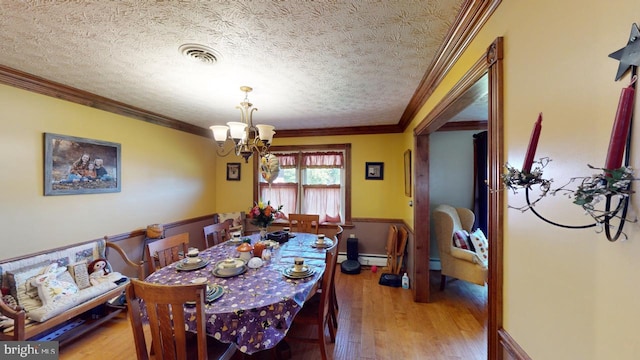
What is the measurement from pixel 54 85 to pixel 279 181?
305cm

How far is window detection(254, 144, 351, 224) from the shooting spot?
4.35 m

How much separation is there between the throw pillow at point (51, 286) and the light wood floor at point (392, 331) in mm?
471

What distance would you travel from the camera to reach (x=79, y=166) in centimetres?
259

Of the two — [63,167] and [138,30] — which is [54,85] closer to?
[63,167]

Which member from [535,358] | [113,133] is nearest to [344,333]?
[535,358]

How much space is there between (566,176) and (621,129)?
0.26m

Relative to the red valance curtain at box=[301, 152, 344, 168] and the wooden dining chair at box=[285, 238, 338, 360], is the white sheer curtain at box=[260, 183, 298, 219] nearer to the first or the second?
the red valance curtain at box=[301, 152, 344, 168]

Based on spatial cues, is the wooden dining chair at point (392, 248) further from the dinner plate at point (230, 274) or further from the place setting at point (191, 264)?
the place setting at point (191, 264)

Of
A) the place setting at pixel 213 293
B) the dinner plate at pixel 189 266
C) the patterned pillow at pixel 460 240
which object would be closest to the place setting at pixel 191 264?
the dinner plate at pixel 189 266

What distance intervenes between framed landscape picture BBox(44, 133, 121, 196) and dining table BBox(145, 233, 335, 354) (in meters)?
1.56

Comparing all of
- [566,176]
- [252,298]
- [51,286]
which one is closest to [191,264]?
[252,298]

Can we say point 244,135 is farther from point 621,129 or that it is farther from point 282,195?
point 282,195

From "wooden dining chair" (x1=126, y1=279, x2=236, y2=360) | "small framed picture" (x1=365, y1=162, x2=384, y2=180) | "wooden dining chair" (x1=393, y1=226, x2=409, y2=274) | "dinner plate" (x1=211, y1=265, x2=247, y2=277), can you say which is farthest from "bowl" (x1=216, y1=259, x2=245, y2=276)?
"small framed picture" (x1=365, y1=162, x2=384, y2=180)

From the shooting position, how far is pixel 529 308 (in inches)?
36.4
